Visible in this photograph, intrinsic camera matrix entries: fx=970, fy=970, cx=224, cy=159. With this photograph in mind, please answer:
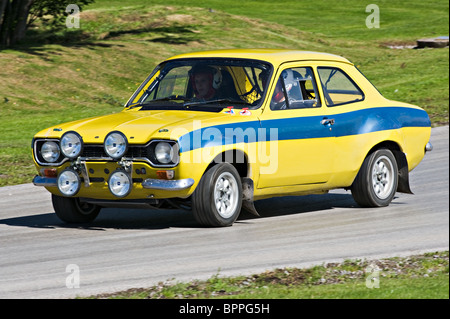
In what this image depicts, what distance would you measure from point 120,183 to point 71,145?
0.65 meters

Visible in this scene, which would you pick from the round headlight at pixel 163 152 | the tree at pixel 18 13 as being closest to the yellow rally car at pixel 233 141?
the round headlight at pixel 163 152

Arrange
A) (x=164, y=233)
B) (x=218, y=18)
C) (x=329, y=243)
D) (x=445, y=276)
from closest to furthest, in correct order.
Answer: (x=445, y=276) < (x=329, y=243) < (x=164, y=233) < (x=218, y=18)

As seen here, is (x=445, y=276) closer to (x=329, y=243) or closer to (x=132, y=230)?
(x=329, y=243)

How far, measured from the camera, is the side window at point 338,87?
10875 millimetres

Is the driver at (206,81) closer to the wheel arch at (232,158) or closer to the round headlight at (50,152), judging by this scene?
the wheel arch at (232,158)

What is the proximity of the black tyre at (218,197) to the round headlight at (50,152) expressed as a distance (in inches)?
58.2

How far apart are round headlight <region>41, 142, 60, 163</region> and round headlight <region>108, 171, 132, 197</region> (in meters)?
0.76

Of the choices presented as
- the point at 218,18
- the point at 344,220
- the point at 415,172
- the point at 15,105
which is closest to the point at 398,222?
the point at 344,220

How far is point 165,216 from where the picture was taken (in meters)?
10.8

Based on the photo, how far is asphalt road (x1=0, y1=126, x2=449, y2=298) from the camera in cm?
757

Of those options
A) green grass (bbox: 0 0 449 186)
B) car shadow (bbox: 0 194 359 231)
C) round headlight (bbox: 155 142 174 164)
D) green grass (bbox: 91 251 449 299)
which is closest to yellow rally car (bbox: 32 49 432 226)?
round headlight (bbox: 155 142 174 164)

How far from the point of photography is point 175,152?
902 centimetres

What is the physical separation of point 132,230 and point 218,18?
29.3 metres

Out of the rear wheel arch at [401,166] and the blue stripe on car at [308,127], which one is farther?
the rear wheel arch at [401,166]
